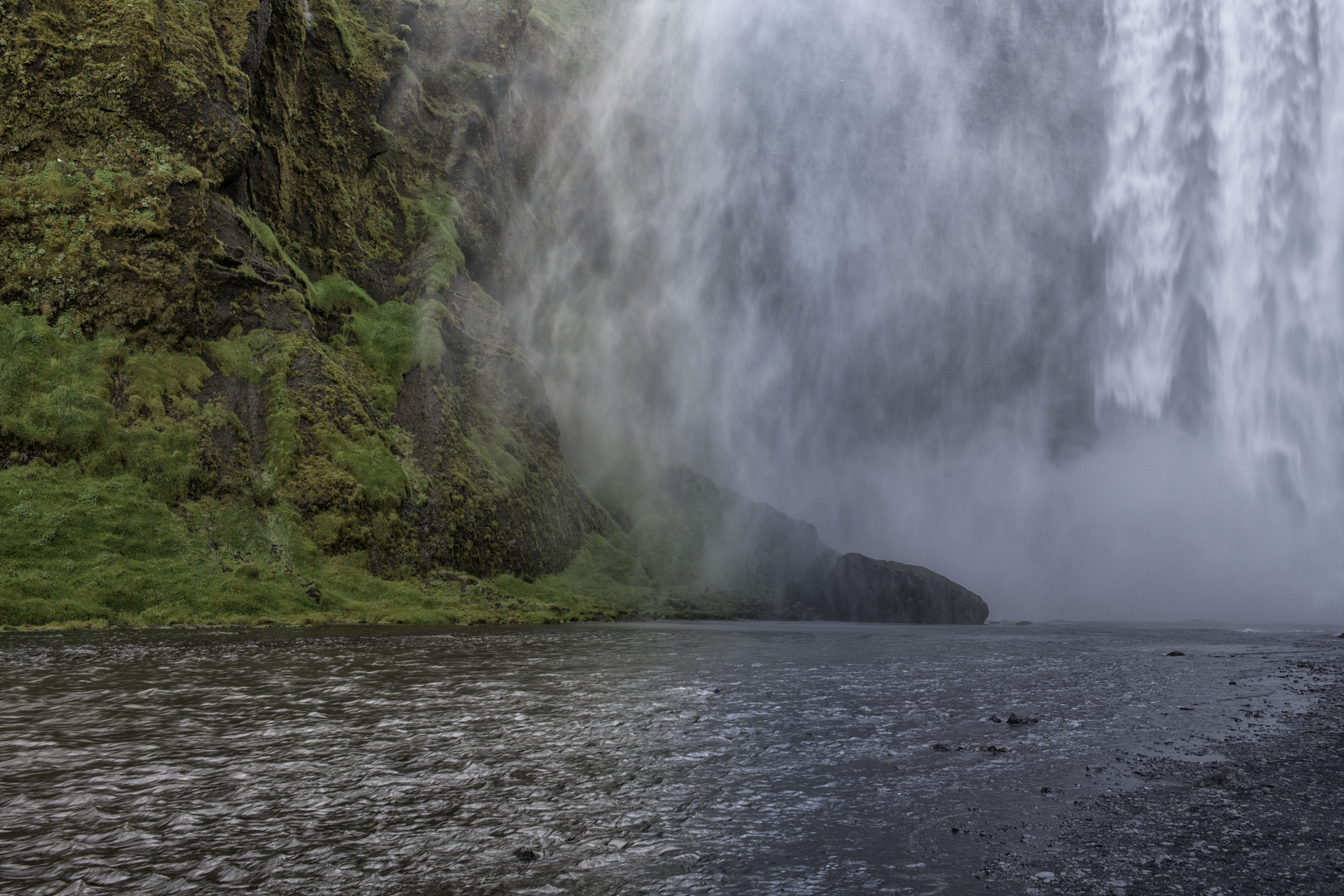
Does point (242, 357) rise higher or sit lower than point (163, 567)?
higher

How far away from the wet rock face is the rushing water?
470ft

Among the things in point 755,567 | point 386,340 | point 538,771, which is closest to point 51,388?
point 386,340

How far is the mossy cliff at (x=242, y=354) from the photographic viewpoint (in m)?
47.6

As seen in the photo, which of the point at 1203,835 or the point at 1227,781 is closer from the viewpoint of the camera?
the point at 1203,835

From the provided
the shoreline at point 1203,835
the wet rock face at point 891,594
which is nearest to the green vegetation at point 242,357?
the shoreline at point 1203,835

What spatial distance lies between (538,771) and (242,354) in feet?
201

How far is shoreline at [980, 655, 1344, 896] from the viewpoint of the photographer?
25.8 feet

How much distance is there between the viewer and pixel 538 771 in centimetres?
1244

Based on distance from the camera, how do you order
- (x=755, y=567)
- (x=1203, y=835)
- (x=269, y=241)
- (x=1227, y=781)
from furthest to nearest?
(x=755, y=567)
(x=269, y=241)
(x=1227, y=781)
(x=1203, y=835)

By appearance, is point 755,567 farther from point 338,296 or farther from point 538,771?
point 538,771

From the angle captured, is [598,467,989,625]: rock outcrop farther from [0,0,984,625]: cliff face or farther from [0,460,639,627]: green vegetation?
[0,460,639,627]: green vegetation

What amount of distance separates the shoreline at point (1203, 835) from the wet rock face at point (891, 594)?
507ft

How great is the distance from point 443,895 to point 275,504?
56804 mm

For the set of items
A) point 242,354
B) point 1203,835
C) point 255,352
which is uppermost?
point 255,352
